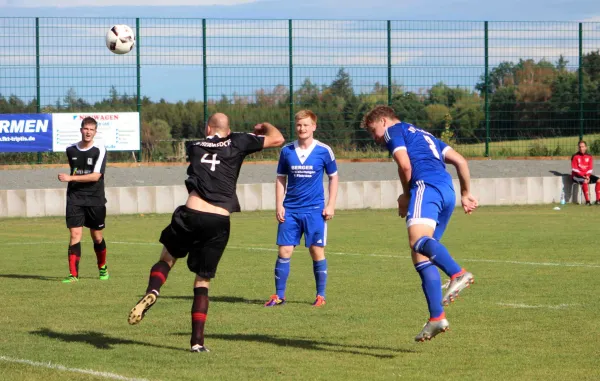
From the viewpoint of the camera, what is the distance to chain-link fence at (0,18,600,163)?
28.0 meters

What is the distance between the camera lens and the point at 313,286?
40.6 ft

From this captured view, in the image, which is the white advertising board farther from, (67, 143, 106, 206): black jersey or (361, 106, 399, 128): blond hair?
(361, 106, 399, 128): blond hair

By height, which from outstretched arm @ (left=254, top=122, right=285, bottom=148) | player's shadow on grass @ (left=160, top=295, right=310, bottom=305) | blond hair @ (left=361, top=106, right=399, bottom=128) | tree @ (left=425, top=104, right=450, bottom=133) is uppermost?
tree @ (left=425, top=104, right=450, bottom=133)

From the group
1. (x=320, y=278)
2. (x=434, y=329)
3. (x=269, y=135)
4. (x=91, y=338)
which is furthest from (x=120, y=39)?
(x=434, y=329)

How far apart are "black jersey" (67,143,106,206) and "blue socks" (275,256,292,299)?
3498 millimetres

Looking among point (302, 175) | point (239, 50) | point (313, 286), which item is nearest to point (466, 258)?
point (313, 286)

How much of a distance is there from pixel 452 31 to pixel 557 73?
13.2ft

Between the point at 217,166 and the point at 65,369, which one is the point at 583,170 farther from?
the point at 65,369

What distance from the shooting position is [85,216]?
13570mm

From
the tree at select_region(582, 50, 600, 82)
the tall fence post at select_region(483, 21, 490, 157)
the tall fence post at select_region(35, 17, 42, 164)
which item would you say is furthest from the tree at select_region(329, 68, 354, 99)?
the tall fence post at select_region(35, 17, 42, 164)

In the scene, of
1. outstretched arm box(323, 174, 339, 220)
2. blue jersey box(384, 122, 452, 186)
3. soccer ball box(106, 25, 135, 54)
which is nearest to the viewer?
blue jersey box(384, 122, 452, 186)

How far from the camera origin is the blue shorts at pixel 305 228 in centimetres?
1109

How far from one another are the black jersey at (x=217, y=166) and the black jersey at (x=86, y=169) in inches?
214

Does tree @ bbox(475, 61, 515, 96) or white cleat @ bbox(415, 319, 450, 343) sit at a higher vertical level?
tree @ bbox(475, 61, 515, 96)
